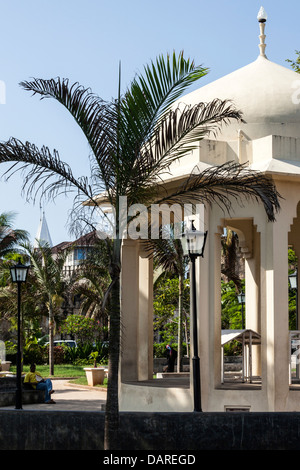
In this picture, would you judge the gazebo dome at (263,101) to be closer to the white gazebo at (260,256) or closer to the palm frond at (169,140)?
the white gazebo at (260,256)

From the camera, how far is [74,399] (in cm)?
1997

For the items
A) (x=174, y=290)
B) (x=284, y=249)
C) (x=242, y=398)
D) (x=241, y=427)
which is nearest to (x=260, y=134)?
(x=284, y=249)

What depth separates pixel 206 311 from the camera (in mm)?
14531

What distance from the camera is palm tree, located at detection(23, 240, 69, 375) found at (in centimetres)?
3080

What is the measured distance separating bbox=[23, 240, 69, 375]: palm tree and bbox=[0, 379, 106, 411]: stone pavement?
5.85 m

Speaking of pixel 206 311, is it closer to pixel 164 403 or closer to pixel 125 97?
pixel 164 403

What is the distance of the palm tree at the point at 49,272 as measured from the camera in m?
30.8

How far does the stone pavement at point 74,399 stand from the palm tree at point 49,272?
585 centimetres

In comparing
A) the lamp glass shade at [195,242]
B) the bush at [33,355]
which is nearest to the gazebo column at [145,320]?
the lamp glass shade at [195,242]

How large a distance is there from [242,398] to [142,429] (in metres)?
4.06

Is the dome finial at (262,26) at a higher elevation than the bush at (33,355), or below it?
higher

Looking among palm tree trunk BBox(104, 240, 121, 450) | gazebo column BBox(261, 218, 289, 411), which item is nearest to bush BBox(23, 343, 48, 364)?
gazebo column BBox(261, 218, 289, 411)

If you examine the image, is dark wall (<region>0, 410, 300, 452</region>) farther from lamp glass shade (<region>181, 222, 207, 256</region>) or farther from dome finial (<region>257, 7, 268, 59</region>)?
dome finial (<region>257, 7, 268, 59</region>)

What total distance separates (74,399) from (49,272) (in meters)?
11.9
